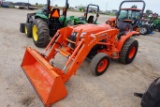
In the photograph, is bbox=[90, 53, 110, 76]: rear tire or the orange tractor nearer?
the orange tractor

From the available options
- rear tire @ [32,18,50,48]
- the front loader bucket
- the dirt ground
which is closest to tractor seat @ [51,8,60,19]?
rear tire @ [32,18,50,48]

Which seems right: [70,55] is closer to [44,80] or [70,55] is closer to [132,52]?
[44,80]

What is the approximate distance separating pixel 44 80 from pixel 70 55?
0.84m

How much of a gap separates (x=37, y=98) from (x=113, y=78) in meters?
1.77

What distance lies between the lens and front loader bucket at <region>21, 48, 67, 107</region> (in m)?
2.54

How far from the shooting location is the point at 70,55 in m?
3.55

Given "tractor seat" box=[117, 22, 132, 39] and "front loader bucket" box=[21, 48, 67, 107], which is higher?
"tractor seat" box=[117, 22, 132, 39]

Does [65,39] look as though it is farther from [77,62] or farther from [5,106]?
[5,106]

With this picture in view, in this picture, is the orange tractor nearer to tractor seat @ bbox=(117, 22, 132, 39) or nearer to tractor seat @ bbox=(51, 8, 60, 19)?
tractor seat @ bbox=(117, 22, 132, 39)

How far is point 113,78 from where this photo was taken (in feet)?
12.1

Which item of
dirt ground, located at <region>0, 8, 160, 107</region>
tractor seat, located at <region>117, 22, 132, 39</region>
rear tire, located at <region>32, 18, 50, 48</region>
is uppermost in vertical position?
tractor seat, located at <region>117, 22, 132, 39</region>

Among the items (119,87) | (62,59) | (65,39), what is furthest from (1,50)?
(119,87)

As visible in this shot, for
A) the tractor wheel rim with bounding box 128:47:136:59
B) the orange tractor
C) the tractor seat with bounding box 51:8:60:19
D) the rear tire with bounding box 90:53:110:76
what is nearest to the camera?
the orange tractor

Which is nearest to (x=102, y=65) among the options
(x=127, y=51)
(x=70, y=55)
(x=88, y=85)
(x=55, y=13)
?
(x=88, y=85)
